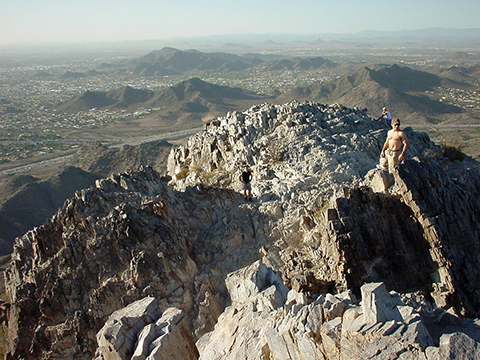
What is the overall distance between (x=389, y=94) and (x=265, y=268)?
114177 millimetres

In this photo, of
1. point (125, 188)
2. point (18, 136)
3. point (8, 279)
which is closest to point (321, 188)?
point (125, 188)

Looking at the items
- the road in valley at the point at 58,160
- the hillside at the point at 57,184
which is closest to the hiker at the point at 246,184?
the hillside at the point at 57,184

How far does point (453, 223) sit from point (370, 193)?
3201 millimetres

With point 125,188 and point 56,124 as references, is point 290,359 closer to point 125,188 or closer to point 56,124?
point 125,188

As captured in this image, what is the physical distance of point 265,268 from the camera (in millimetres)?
11953

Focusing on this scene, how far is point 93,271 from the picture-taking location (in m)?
16.0

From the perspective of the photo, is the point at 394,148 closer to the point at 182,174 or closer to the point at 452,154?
the point at 452,154

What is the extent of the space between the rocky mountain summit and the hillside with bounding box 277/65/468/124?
8951 cm

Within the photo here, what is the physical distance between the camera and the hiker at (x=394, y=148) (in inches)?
558

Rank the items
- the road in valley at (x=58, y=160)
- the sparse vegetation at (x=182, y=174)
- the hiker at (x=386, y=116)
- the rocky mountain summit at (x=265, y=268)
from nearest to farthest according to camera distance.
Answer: the rocky mountain summit at (x=265, y=268) → the hiker at (x=386, y=116) → the sparse vegetation at (x=182, y=174) → the road in valley at (x=58, y=160)

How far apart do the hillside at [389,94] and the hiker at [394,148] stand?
89.1 meters

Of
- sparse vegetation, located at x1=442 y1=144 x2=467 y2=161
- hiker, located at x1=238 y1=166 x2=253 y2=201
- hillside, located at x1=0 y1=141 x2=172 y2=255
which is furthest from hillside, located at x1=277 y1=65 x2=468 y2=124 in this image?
hiker, located at x1=238 y1=166 x2=253 y2=201

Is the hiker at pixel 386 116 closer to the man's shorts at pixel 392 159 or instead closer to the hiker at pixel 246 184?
the man's shorts at pixel 392 159

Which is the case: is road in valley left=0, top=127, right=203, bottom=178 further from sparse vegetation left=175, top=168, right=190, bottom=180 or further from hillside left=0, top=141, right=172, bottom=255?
sparse vegetation left=175, top=168, right=190, bottom=180
